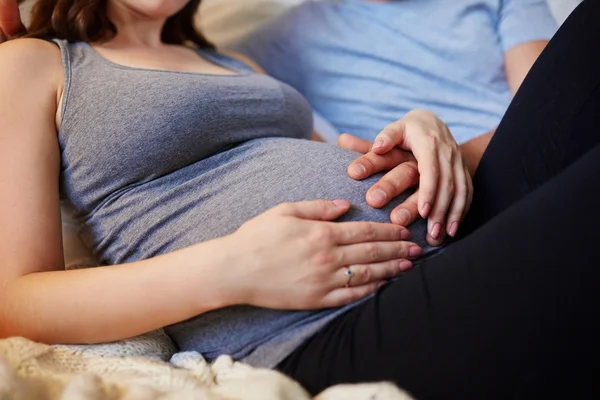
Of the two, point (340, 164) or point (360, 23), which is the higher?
point (360, 23)

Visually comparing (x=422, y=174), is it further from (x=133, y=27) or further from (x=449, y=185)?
(x=133, y=27)

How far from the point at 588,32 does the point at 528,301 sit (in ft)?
1.53

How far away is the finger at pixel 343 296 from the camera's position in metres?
0.69

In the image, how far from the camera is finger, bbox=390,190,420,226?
78 centimetres

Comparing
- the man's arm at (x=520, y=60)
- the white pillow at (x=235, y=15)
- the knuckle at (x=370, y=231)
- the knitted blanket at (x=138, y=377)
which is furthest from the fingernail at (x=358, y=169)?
the white pillow at (x=235, y=15)

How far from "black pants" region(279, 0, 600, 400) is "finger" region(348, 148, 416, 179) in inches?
8.1

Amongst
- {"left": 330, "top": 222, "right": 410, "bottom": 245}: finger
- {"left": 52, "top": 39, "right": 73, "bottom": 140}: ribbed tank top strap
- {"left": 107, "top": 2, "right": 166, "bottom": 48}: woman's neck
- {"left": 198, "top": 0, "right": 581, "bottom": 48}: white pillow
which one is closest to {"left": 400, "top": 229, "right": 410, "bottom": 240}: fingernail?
{"left": 330, "top": 222, "right": 410, "bottom": 245}: finger

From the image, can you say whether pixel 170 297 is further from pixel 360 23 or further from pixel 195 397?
pixel 360 23

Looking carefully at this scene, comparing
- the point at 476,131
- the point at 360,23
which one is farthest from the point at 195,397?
the point at 360,23

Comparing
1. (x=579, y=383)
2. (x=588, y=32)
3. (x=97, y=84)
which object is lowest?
(x=579, y=383)

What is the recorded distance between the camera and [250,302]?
2.24ft

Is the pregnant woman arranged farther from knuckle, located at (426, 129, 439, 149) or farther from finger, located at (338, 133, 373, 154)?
finger, located at (338, 133, 373, 154)

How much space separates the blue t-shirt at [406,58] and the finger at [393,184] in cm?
48

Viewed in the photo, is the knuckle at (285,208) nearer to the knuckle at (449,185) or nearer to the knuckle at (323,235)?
the knuckle at (323,235)
